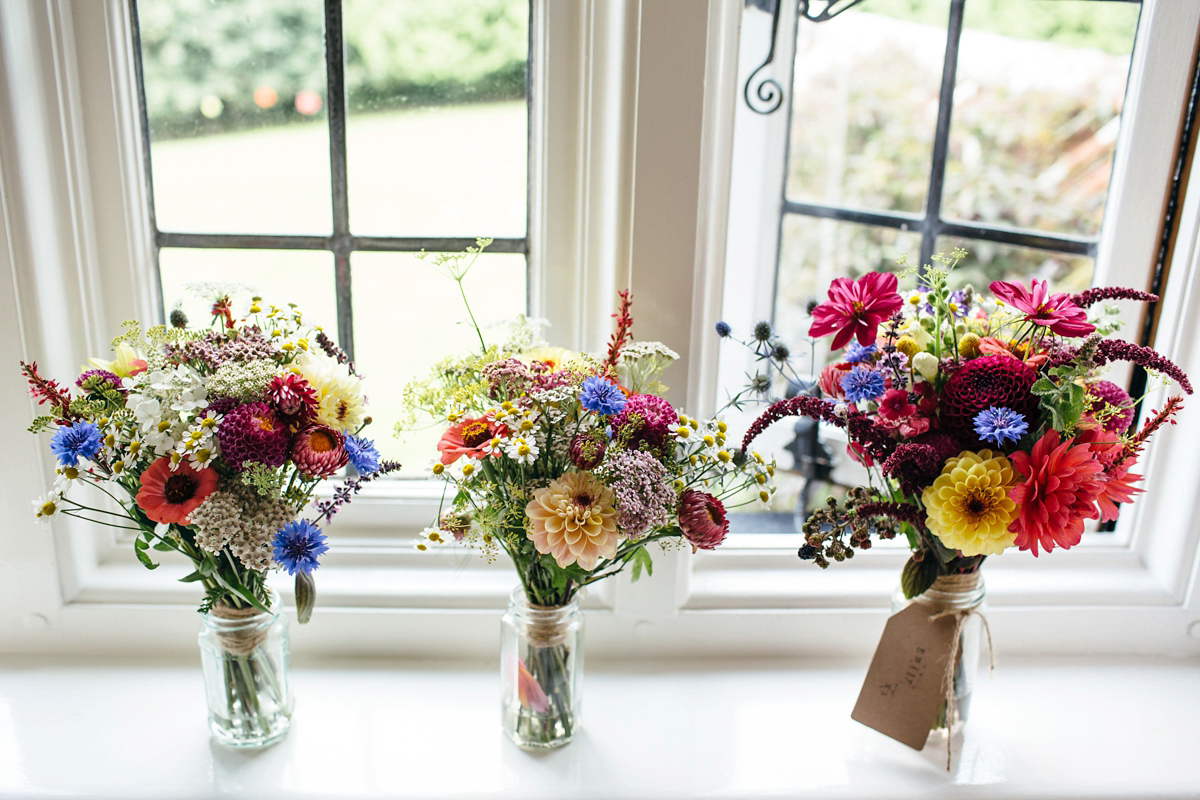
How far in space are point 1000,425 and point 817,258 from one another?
1.84 ft

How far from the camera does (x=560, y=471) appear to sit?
0.82 m

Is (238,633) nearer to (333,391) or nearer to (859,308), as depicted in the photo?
(333,391)

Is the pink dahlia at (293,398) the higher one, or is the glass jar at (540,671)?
the pink dahlia at (293,398)

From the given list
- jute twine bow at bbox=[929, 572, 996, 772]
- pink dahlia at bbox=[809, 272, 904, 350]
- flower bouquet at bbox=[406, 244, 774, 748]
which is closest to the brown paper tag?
jute twine bow at bbox=[929, 572, 996, 772]

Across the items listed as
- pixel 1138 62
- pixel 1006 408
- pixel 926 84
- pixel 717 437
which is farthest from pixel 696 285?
pixel 1138 62

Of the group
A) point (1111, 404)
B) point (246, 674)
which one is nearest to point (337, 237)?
point (246, 674)

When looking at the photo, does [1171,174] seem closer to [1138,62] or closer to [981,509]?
[1138,62]

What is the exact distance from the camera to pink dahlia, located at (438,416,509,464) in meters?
0.78

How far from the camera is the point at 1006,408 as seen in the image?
779 mm

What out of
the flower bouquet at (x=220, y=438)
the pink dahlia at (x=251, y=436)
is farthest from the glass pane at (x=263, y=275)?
the pink dahlia at (x=251, y=436)

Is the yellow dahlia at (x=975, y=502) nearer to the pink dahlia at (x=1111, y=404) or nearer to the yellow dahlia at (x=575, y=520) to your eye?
the pink dahlia at (x=1111, y=404)

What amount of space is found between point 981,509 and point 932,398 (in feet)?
0.38

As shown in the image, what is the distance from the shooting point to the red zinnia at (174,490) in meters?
0.76

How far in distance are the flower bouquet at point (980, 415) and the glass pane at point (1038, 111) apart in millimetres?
424
